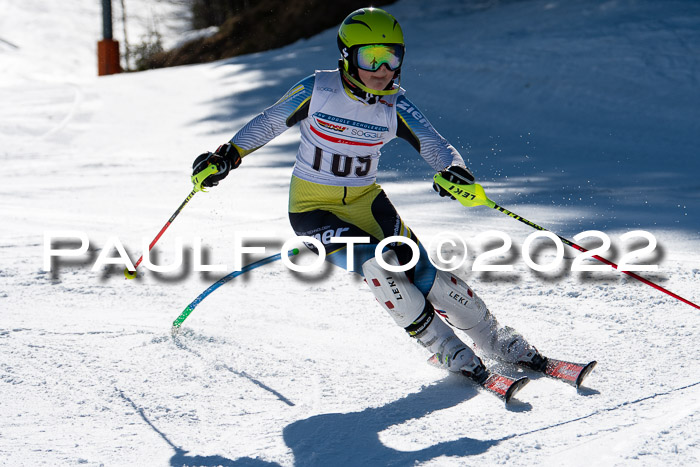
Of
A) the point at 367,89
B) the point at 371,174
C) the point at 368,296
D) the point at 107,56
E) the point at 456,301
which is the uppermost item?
the point at 367,89

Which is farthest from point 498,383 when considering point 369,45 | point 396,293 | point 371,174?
point 369,45

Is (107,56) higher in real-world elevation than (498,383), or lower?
lower

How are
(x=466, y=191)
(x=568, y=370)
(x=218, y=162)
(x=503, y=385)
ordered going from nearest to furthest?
(x=503, y=385) → (x=568, y=370) → (x=466, y=191) → (x=218, y=162)

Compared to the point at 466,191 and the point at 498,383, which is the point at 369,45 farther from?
the point at 498,383

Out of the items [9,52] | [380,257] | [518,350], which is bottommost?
[9,52]

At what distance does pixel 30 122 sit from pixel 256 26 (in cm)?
950

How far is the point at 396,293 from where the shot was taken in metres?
3.51

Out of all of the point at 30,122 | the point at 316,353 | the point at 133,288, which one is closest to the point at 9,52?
the point at 30,122

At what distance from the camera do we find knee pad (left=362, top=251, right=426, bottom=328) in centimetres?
351

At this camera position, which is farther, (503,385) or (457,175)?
(457,175)

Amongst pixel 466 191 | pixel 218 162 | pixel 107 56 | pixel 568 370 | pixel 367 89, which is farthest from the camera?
pixel 107 56

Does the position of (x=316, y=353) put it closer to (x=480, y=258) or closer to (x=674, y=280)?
(x=480, y=258)

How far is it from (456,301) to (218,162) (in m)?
1.24

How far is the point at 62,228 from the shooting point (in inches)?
263
